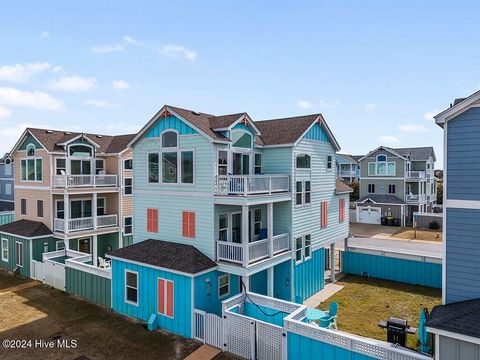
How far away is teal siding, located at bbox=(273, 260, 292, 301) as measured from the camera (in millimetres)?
17188

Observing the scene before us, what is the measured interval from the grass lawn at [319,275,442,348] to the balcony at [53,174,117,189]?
1717 cm

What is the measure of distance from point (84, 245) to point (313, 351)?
785 inches

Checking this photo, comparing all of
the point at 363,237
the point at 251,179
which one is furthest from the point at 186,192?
the point at 363,237

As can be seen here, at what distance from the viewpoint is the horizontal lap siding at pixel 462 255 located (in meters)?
9.63

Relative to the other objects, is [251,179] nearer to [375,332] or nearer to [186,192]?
[186,192]

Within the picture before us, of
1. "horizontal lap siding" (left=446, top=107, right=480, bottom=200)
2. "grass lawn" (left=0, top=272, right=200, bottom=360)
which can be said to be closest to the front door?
"grass lawn" (left=0, top=272, right=200, bottom=360)

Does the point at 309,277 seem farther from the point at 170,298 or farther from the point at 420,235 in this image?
the point at 420,235

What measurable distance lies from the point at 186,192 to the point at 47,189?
42.1 feet

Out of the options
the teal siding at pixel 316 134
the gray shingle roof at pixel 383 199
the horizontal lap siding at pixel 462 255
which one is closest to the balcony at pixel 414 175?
the gray shingle roof at pixel 383 199

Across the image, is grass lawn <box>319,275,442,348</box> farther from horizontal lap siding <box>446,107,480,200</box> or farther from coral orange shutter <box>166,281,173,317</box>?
coral orange shutter <box>166,281,173,317</box>

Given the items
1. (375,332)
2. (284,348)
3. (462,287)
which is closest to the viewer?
(462,287)

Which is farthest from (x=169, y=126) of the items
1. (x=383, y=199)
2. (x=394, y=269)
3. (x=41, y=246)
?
(x=383, y=199)

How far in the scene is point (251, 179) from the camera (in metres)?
14.6

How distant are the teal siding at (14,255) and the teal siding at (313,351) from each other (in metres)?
18.3
